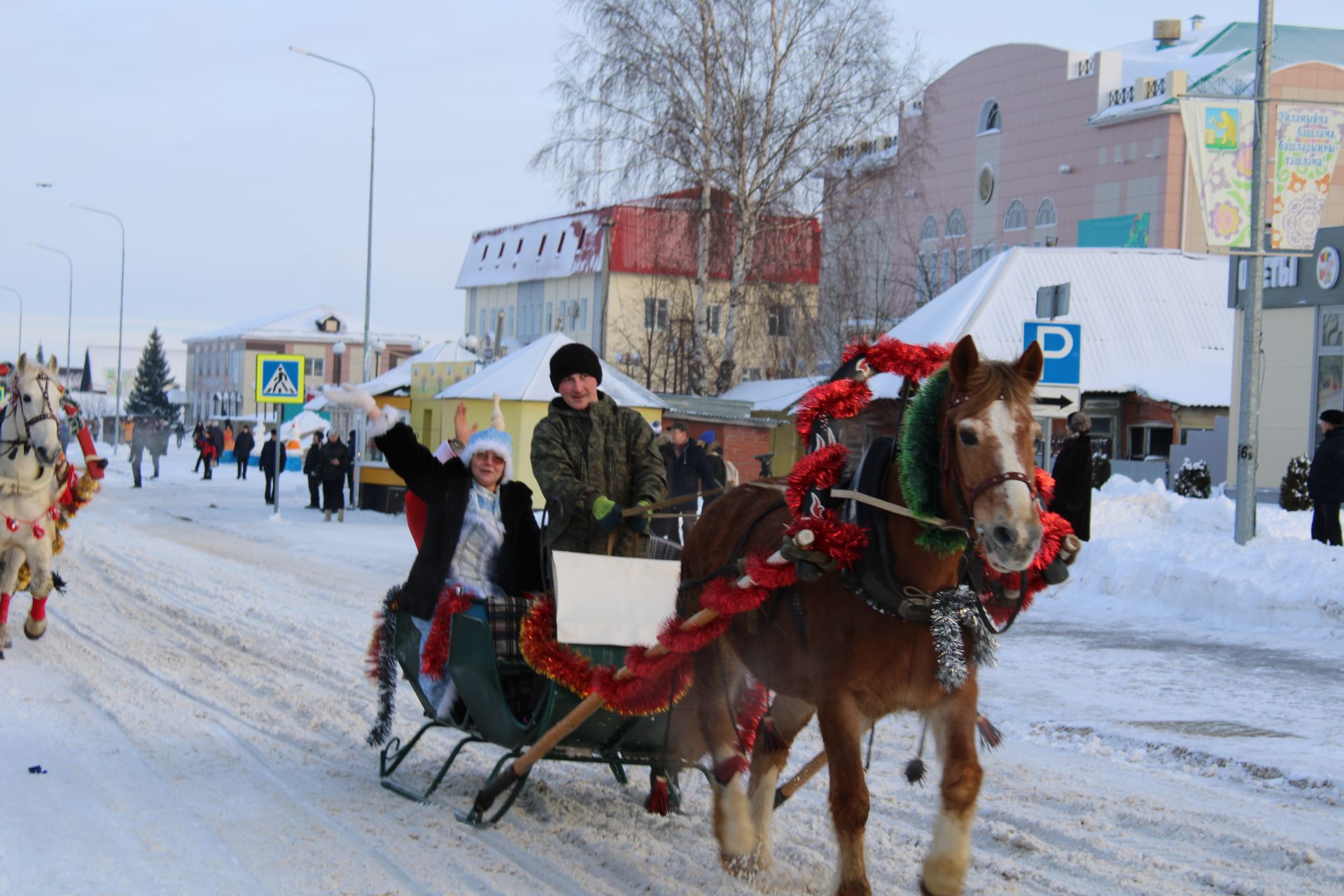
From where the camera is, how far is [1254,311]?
14.2 meters

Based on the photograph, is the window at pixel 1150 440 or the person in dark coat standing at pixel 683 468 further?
the window at pixel 1150 440

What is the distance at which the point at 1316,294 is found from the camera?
25719 millimetres

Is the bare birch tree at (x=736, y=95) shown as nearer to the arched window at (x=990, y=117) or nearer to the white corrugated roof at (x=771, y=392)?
the white corrugated roof at (x=771, y=392)

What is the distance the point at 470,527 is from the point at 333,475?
18.3 metres

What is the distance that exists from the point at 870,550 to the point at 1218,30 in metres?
49.0

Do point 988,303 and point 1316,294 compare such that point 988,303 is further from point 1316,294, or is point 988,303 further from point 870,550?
point 870,550

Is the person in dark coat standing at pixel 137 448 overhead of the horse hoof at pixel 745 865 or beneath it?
overhead

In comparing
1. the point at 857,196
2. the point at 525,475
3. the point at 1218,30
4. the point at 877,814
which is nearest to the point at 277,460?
the point at 525,475

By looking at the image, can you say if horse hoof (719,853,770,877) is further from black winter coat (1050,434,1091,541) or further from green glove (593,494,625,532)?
black winter coat (1050,434,1091,541)

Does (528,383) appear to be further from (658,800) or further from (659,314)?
(658,800)

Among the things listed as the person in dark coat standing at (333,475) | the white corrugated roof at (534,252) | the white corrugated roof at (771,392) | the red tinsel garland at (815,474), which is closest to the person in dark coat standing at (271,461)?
the person in dark coat standing at (333,475)

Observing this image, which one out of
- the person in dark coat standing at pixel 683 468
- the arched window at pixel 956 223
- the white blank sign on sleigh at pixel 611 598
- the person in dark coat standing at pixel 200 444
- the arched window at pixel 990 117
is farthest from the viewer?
the arched window at pixel 956 223

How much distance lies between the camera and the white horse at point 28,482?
962 cm

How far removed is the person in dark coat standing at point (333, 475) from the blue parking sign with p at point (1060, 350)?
14.9 m
